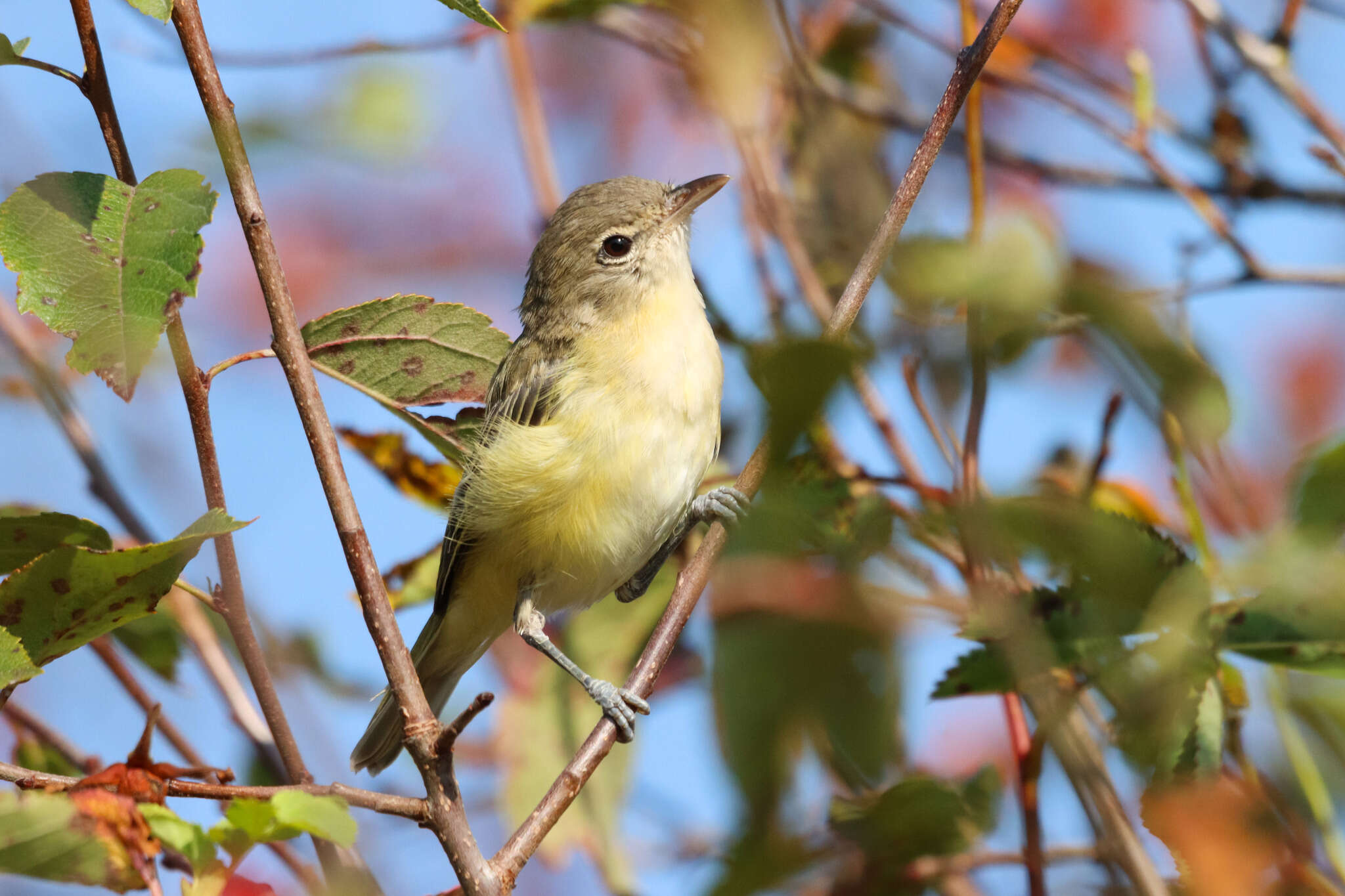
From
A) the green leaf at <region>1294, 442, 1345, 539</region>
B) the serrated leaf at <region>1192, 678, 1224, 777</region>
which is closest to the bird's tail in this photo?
the serrated leaf at <region>1192, 678, 1224, 777</region>

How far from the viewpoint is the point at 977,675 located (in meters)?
1.71

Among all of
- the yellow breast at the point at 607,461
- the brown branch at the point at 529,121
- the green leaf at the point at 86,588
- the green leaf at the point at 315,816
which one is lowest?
the green leaf at the point at 315,816

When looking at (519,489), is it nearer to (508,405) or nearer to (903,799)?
(508,405)

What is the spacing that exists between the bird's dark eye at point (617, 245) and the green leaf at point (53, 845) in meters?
3.05

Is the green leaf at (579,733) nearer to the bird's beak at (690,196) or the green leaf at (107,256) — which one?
the bird's beak at (690,196)

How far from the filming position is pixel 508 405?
155 inches

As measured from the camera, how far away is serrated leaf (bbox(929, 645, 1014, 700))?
1.70 meters

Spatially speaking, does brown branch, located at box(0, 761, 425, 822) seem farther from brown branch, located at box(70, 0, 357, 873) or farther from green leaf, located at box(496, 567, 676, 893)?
green leaf, located at box(496, 567, 676, 893)

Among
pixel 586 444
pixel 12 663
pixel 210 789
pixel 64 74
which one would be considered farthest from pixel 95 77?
pixel 586 444

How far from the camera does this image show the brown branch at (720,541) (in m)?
1.82

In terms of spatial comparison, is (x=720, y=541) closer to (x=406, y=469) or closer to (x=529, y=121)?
(x=406, y=469)

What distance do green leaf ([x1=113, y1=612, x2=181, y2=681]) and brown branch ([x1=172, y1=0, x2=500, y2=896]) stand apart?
3.33 ft

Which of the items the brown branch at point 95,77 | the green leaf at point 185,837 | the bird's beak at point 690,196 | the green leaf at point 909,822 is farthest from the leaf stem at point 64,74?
the bird's beak at point 690,196

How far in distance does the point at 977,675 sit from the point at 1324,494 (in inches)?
20.7
